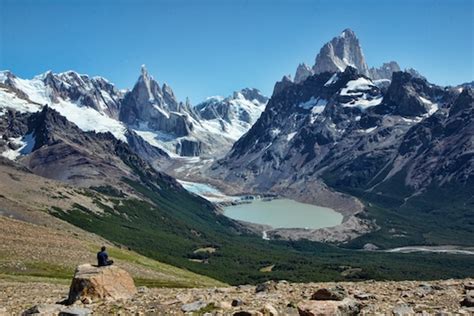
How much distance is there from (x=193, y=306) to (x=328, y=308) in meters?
9.28

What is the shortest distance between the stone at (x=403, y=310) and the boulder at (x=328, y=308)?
240cm

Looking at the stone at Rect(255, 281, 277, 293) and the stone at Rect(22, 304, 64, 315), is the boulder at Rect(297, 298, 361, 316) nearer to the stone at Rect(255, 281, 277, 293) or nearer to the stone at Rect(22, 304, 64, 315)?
the stone at Rect(255, 281, 277, 293)

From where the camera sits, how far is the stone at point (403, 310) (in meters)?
35.9

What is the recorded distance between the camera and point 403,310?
36875 millimetres

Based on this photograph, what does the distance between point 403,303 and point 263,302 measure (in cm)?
1000

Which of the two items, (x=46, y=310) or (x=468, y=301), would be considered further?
(x=468, y=301)

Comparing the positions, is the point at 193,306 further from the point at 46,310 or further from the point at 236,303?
the point at 46,310

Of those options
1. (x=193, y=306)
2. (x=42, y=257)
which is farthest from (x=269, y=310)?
(x=42, y=257)

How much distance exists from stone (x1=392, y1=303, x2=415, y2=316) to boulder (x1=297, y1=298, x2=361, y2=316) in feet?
7.86

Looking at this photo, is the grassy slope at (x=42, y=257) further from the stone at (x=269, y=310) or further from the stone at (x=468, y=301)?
the stone at (x=468, y=301)

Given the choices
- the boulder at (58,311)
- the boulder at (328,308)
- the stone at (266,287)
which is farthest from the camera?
the stone at (266,287)

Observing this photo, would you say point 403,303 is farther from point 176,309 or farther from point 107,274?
point 107,274

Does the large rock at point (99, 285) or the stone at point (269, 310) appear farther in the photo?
the large rock at point (99, 285)

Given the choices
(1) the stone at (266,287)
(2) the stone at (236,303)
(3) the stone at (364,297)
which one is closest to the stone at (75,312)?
(2) the stone at (236,303)
